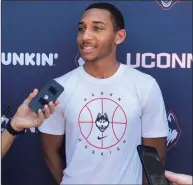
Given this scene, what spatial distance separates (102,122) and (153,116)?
257mm

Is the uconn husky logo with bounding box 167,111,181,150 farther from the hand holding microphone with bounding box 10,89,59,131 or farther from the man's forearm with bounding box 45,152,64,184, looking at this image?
the hand holding microphone with bounding box 10,89,59,131

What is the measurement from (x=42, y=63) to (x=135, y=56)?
545 millimetres

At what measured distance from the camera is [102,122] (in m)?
2.13

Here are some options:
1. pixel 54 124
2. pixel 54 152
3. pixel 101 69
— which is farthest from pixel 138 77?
pixel 54 152

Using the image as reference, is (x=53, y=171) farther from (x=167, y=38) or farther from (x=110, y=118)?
(x=167, y=38)

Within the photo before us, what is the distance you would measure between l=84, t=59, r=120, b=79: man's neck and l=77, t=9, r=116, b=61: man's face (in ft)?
0.16

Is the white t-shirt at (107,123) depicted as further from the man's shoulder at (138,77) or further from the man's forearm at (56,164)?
the man's forearm at (56,164)

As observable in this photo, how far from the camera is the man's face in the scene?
210 centimetres

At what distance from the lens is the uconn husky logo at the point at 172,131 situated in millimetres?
2549

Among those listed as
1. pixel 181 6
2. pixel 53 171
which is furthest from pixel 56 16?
pixel 53 171

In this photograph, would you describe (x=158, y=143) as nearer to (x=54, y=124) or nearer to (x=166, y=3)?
(x=54, y=124)

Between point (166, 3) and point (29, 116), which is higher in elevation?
point (166, 3)

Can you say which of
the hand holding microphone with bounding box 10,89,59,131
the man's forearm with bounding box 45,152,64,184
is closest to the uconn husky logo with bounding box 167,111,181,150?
the man's forearm with bounding box 45,152,64,184

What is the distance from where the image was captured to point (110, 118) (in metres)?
2.14
